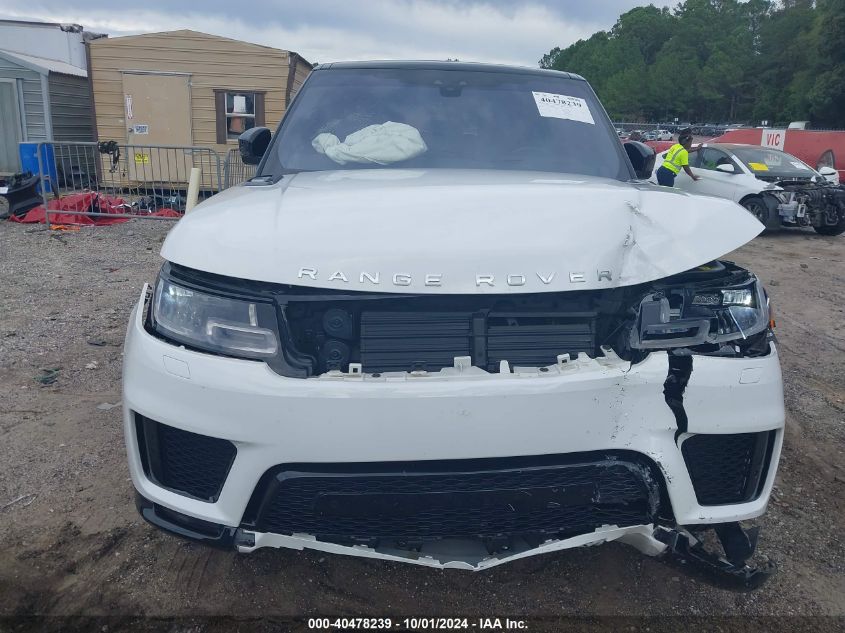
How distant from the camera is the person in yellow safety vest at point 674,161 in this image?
38.9 ft

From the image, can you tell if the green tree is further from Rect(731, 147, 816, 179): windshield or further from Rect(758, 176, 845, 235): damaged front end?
Rect(758, 176, 845, 235): damaged front end

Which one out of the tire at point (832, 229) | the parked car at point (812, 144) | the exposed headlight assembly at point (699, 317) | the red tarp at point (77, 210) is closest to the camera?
the exposed headlight assembly at point (699, 317)

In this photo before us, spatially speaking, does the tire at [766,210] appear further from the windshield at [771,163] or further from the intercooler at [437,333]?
the intercooler at [437,333]

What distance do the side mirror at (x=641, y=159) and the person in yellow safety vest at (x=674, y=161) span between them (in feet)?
28.6

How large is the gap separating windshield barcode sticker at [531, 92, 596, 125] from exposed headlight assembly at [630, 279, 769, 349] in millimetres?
1590

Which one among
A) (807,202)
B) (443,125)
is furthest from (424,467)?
(807,202)

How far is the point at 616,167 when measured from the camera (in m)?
3.29

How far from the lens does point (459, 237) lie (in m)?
2.00

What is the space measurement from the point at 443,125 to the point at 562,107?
2.10ft

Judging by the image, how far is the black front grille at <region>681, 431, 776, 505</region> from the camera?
2.03 m

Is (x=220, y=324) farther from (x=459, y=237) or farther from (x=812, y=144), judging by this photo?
(x=812, y=144)

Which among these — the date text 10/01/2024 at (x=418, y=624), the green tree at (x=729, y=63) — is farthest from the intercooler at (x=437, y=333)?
the green tree at (x=729, y=63)

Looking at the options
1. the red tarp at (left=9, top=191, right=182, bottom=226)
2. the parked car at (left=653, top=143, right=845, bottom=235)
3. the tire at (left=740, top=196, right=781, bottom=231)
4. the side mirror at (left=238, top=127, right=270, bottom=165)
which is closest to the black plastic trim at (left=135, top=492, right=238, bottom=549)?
the side mirror at (left=238, top=127, right=270, bottom=165)

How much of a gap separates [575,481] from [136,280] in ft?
21.2
